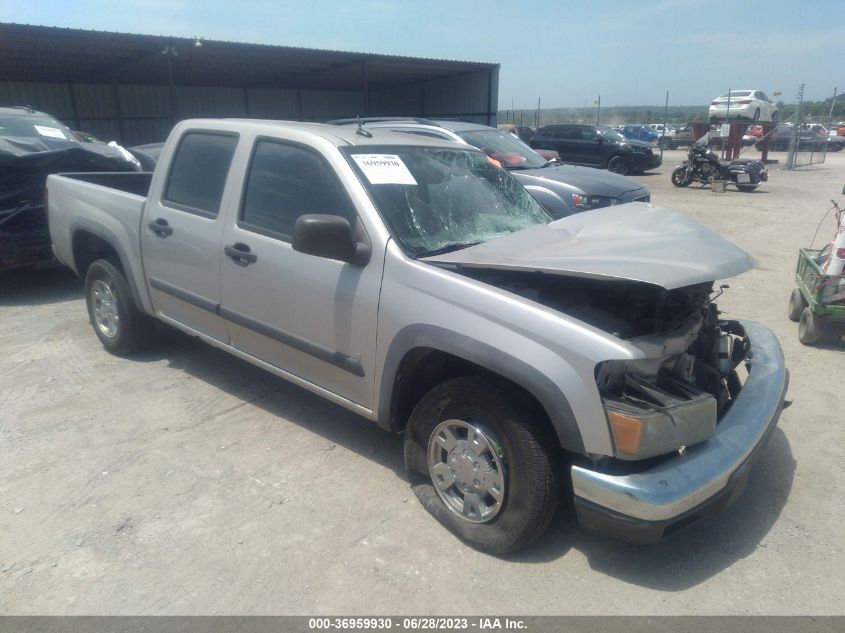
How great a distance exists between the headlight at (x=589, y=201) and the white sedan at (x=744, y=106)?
21.8 m

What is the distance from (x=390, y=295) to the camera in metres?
3.13

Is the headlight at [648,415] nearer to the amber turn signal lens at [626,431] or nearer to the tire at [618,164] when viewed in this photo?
the amber turn signal lens at [626,431]

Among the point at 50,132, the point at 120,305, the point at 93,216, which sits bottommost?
the point at 120,305

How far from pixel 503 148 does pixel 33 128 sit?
6313 mm

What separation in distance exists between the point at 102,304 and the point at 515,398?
3.97m

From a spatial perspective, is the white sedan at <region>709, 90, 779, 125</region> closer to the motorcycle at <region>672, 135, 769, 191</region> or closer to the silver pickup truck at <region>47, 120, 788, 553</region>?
the motorcycle at <region>672, 135, 769, 191</region>

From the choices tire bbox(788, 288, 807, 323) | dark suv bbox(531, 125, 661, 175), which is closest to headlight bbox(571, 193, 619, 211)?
tire bbox(788, 288, 807, 323)

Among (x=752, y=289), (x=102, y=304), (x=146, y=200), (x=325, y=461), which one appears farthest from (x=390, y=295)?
(x=752, y=289)

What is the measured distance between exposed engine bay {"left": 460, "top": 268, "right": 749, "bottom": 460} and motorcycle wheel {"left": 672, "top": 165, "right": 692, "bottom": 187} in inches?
644

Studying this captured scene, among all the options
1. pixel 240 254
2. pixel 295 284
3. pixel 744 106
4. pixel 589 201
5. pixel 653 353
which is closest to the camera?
pixel 653 353

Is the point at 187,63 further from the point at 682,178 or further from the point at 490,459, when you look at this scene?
the point at 490,459

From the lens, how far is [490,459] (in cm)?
290

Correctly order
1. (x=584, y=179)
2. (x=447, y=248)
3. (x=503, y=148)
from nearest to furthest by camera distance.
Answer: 1. (x=447, y=248)
2. (x=584, y=179)
3. (x=503, y=148)

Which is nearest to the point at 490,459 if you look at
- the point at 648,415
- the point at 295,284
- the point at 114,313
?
the point at 648,415
